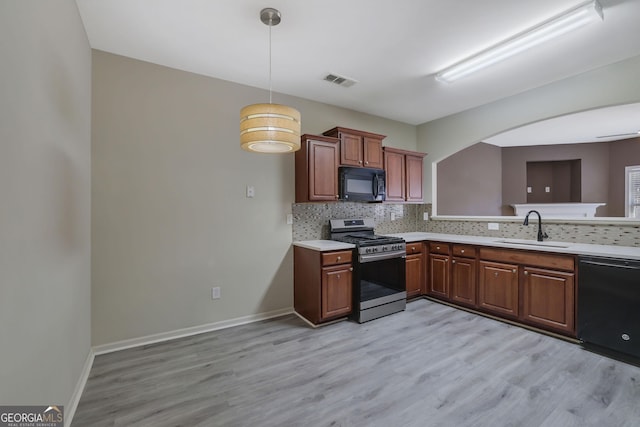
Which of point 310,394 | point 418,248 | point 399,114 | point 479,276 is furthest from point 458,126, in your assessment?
point 310,394

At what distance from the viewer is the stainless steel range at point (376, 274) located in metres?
3.30

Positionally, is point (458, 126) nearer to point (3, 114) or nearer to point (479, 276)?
point (479, 276)

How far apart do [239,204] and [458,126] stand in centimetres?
350

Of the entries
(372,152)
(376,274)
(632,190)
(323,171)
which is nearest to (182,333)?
(376,274)

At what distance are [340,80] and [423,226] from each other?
293 centimetres

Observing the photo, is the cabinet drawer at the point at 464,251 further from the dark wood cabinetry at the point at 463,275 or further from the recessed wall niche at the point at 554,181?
the recessed wall niche at the point at 554,181

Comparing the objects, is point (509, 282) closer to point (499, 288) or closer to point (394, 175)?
point (499, 288)

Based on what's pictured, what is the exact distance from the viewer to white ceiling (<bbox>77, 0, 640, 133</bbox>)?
2.09 metres

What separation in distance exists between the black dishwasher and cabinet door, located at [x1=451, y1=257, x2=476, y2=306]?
1.03 m

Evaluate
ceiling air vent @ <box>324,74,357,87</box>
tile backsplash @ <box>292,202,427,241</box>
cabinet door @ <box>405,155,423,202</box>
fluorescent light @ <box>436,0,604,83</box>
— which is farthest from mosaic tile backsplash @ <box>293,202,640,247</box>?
fluorescent light @ <box>436,0,604,83</box>

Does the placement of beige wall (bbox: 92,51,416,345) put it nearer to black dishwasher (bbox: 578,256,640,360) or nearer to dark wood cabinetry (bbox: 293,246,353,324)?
dark wood cabinetry (bbox: 293,246,353,324)

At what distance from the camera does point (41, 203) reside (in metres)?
1.42

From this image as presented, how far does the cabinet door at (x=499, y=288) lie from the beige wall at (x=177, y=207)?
94.1 inches

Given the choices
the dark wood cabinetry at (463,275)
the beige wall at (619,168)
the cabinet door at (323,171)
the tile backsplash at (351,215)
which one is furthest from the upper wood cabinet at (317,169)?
the beige wall at (619,168)
